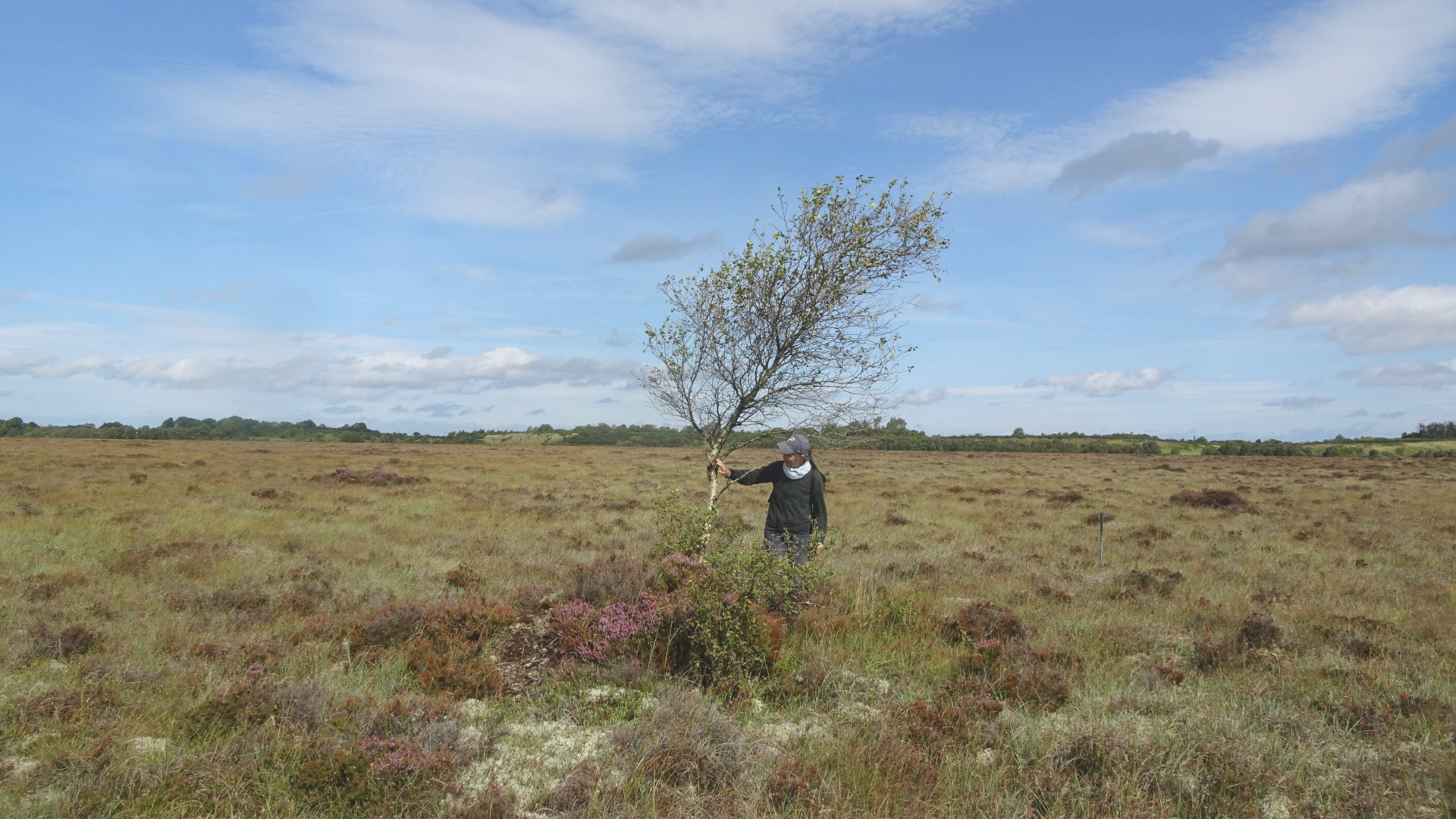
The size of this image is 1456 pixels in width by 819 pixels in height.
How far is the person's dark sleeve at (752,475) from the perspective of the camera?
338 inches

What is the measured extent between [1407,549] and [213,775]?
61.1 feet

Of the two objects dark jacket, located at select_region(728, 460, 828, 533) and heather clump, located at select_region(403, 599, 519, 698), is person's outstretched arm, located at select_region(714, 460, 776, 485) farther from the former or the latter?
heather clump, located at select_region(403, 599, 519, 698)

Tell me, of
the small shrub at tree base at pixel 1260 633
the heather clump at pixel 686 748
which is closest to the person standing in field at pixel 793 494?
the heather clump at pixel 686 748

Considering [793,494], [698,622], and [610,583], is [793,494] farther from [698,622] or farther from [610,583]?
[698,622]

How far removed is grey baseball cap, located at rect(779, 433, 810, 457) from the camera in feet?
26.8

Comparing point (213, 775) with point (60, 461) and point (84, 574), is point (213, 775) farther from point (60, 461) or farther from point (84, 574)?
point (60, 461)

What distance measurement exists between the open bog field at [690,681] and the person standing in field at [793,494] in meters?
0.85

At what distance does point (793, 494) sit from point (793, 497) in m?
0.04

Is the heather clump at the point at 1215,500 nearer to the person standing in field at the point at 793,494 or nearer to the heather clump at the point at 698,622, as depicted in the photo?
the person standing in field at the point at 793,494

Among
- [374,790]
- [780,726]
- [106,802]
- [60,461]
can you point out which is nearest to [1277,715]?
[780,726]

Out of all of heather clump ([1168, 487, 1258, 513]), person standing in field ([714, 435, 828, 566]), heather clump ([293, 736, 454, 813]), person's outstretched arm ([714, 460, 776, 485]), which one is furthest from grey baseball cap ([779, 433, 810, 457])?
heather clump ([1168, 487, 1258, 513])

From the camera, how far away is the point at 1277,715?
551 centimetres

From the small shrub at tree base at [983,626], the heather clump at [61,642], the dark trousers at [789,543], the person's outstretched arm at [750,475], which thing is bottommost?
the small shrub at tree base at [983,626]

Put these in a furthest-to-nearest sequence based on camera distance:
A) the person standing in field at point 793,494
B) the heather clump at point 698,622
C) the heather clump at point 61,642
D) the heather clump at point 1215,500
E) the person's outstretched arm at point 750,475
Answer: the heather clump at point 1215,500, the person's outstretched arm at point 750,475, the person standing in field at point 793,494, the heather clump at point 61,642, the heather clump at point 698,622
